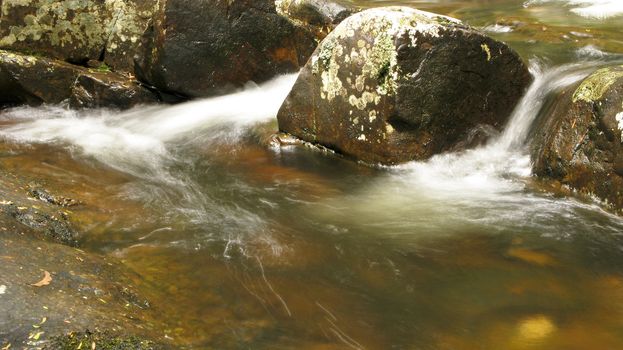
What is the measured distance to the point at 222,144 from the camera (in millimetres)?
6980

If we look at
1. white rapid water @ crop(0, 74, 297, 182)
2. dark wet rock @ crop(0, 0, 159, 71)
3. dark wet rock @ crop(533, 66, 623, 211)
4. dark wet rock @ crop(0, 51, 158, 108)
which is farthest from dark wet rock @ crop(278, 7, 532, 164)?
dark wet rock @ crop(0, 0, 159, 71)

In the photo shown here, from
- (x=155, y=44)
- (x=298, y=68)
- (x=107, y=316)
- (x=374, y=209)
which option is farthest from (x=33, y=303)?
(x=298, y=68)

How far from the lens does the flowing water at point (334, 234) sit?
3369mm

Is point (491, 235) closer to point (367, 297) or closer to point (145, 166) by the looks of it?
point (367, 297)

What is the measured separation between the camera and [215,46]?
8094 millimetres

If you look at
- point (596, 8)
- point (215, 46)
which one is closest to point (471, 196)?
point (215, 46)

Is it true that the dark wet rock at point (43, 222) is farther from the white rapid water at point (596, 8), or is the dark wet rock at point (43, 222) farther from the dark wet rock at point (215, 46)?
the white rapid water at point (596, 8)

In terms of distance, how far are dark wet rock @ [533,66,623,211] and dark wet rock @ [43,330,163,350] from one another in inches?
165

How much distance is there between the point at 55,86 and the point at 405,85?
553 cm

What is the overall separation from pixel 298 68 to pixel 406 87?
3369mm

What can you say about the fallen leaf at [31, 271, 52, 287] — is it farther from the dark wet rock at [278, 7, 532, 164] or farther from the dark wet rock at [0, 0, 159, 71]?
the dark wet rock at [0, 0, 159, 71]

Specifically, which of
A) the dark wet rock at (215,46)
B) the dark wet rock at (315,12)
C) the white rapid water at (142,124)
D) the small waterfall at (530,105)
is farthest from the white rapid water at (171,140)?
the small waterfall at (530,105)

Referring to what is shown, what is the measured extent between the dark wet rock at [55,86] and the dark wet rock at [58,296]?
16.8ft

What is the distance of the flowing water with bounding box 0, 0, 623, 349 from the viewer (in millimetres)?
3369
